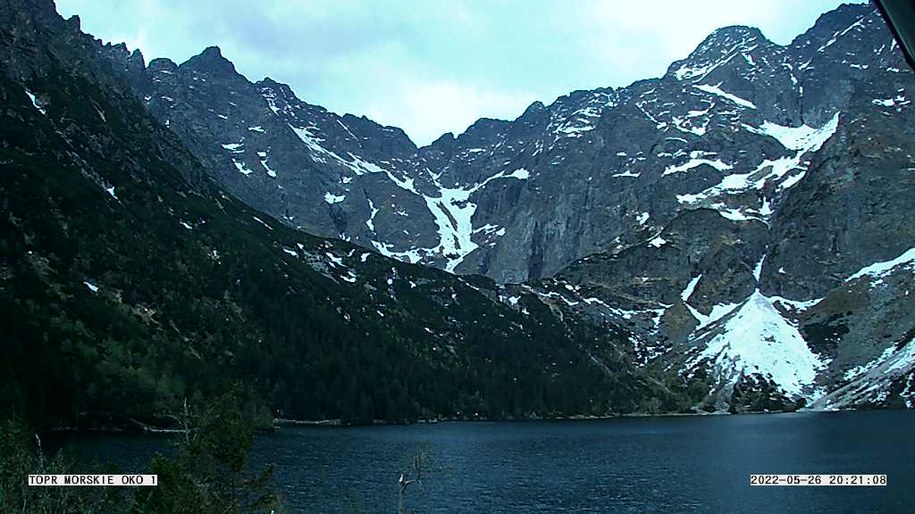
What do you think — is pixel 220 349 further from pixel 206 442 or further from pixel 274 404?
pixel 206 442

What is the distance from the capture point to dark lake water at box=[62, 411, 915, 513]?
7812 centimetres

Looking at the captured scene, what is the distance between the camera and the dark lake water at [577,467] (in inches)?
3076

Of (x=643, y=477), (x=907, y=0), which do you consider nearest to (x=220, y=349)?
(x=643, y=477)

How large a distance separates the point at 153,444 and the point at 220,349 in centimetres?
8661

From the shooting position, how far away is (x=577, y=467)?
11125 centimetres

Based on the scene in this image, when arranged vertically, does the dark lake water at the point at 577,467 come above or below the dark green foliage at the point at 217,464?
below
